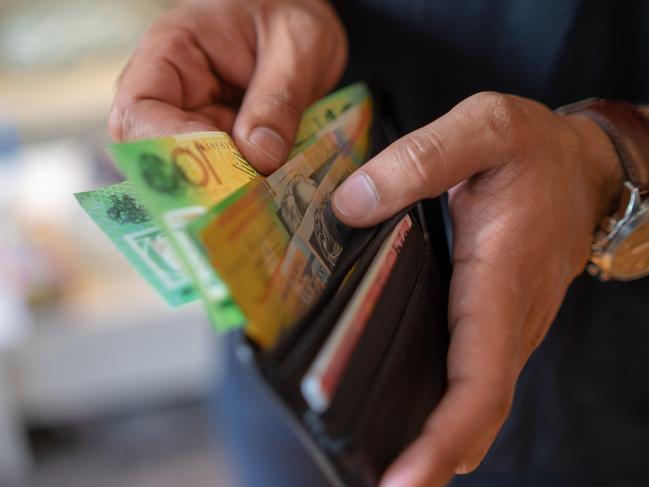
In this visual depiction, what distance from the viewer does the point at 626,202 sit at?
0.53 metres

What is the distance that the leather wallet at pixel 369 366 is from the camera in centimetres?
33

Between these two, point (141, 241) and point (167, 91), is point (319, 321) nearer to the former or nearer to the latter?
point (141, 241)

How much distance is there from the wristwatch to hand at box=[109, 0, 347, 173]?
0.25 metres

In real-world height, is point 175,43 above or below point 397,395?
above

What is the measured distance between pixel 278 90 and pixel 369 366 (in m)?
0.28

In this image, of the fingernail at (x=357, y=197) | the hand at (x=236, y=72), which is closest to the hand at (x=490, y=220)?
the fingernail at (x=357, y=197)

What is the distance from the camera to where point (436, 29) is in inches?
26.5

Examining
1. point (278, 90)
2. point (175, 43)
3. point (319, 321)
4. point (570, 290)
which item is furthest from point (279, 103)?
point (570, 290)

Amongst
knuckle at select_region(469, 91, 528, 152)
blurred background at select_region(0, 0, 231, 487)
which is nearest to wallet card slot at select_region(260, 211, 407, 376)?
knuckle at select_region(469, 91, 528, 152)

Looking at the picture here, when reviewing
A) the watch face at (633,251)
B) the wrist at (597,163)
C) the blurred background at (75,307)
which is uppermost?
the wrist at (597,163)

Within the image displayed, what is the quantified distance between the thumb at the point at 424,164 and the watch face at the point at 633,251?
0.15 meters

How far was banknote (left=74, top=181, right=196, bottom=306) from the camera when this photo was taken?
1.32 feet

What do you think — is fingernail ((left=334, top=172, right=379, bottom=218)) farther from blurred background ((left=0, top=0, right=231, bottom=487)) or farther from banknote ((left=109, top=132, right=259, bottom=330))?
blurred background ((left=0, top=0, right=231, bottom=487))

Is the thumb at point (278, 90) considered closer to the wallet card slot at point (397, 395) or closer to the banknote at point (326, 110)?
the banknote at point (326, 110)
